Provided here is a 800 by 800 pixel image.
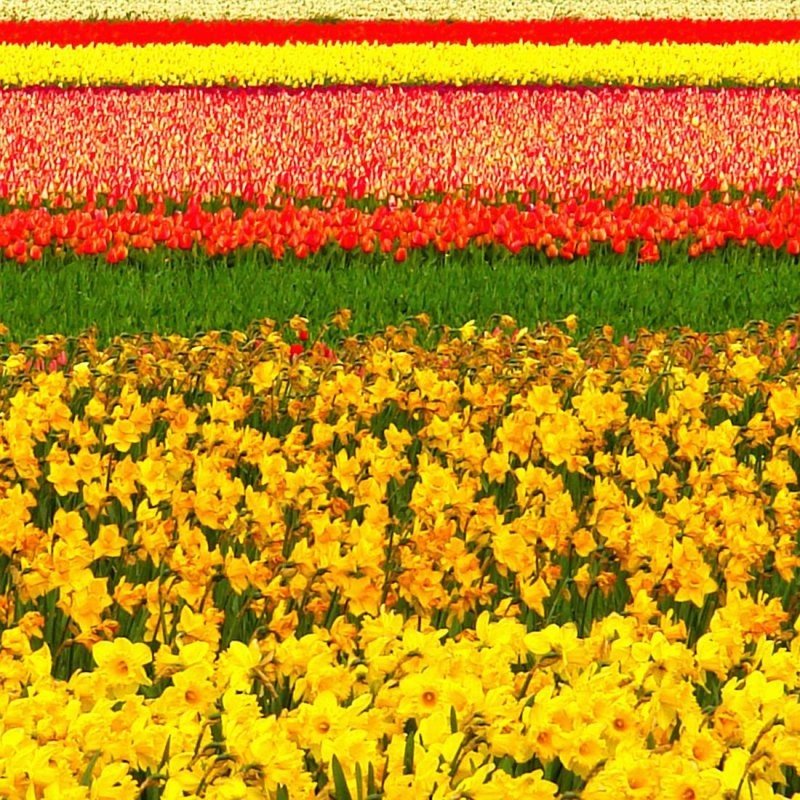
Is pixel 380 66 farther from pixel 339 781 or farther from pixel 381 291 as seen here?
pixel 339 781

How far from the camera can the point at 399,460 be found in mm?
5492

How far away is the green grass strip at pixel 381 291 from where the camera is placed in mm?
8734

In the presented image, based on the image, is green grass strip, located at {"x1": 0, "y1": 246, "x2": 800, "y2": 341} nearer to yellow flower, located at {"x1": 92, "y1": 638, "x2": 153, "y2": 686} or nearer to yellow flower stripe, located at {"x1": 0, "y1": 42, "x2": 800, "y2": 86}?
yellow flower, located at {"x1": 92, "y1": 638, "x2": 153, "y2": 686}

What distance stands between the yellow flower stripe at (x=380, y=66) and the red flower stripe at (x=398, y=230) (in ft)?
34.3

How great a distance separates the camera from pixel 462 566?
168 inches

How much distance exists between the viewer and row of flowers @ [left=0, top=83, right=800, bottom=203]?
1284cm

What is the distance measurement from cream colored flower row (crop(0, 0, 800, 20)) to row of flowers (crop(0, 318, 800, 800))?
26598 millimetres

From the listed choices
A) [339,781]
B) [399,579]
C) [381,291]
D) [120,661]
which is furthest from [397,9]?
[339,781]

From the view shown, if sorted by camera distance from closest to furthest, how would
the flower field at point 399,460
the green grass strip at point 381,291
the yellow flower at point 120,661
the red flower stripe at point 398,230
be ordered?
the flower field at point 399,460
the yellow flower at point 120,661
the green grass strip at point 381,291
the red flower stripe at point 398,230

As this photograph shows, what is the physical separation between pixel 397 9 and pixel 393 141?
19073 millimetres

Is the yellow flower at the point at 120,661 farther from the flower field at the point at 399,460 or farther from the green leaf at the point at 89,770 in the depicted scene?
the green leaf at the point at 89,770

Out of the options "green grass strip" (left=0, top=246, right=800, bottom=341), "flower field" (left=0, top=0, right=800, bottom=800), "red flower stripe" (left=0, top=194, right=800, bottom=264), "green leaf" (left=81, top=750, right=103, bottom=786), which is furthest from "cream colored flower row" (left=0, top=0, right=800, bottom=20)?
"green leaf" (left=81, top=750, right=103, bottom=786)

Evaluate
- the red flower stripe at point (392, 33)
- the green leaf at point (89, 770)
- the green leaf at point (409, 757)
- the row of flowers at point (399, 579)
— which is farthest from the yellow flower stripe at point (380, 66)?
the green leaf at point (89, 770)

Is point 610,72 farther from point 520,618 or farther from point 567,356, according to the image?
point 520,618
